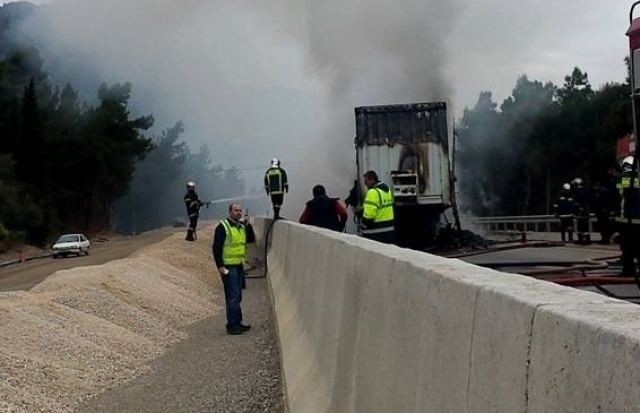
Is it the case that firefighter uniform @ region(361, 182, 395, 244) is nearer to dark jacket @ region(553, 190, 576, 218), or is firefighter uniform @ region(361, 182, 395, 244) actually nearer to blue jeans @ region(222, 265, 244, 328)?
blue jeans @ region(222, 265, 244, 328)

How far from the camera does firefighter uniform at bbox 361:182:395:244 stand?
1287 centimetres

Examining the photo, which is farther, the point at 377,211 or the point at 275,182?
the point at 275,182

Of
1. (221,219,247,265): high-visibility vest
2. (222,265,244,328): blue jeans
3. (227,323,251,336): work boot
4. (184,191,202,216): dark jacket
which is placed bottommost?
(227,323,251,336): work boot

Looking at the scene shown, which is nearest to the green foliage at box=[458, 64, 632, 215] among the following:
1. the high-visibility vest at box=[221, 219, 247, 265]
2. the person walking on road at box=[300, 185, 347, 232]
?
the person walking on road at box=[300, 185, 347, 232]

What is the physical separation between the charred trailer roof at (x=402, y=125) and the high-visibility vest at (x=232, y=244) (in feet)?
26.6

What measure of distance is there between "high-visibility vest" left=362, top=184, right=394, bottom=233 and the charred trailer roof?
902 cm

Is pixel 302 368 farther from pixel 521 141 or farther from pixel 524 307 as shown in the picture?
pixel 521 141

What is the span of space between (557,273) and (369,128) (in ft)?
31.7

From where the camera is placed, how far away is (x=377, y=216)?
12.9 m

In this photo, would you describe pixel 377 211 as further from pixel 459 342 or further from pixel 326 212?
pixel 459 342

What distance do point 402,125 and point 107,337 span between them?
35.4 feet

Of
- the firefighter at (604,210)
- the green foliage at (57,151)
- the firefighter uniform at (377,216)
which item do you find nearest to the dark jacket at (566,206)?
the firefighter at (604,210)

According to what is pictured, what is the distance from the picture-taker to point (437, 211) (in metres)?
22.2

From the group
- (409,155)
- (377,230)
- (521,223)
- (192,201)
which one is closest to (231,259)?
(377,230)
